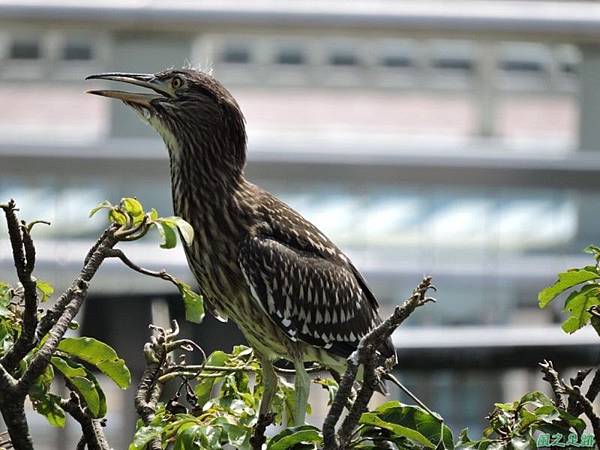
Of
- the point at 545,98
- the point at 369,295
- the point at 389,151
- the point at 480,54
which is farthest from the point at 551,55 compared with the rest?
the point at 369,295

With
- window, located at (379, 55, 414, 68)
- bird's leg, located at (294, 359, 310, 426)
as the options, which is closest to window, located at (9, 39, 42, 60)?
window, located at (379, 55, 414, 68)

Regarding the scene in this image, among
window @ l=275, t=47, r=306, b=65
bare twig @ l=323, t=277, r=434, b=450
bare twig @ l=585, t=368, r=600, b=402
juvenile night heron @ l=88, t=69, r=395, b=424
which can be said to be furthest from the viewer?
window @ l=275, t=47, r=306, b=65

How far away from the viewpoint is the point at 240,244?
2.74 meters

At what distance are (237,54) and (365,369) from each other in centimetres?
460

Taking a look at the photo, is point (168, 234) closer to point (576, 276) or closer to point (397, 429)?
point (397, 429)

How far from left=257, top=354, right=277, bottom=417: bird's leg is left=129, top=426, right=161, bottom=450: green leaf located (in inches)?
12.2

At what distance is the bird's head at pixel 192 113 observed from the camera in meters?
2.71

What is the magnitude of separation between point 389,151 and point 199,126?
8.04 feet

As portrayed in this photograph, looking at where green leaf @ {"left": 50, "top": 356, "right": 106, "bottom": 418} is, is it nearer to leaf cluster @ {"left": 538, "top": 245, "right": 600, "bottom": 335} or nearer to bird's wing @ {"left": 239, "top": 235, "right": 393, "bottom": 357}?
leaf cluster @ {"left": 538, "top": 245, "right": 600, "bottom": 335}

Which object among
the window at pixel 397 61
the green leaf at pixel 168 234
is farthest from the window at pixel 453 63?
the green leaf at pixel 168 234

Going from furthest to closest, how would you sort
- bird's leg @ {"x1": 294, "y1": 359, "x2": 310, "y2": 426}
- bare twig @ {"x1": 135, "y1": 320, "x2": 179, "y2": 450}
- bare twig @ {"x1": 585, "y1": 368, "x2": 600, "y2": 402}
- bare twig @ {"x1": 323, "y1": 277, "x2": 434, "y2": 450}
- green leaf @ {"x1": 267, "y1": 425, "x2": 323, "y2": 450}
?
bird's leg @ {"x1": 294, "y1": 359, "x2": 310, "y2": 426} → bare twig @ {"x1": 135, "y1": 320, "x2": 179, "y2": 450} → bare twig @ {"x1": 585, "y1": 368, "x2": 600, "y2": 402} → green leaf @ {"x1": 267, "y1": 425, "x2": 323, "y2": 450} → bare twig @ {"x1": 323, "y1": 277, "x2": 434, "y2": 450}

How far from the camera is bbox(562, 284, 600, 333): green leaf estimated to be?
1.79m

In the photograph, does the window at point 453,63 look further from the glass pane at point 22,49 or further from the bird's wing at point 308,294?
the bird's wing at point 308,294

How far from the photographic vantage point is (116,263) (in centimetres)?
455
